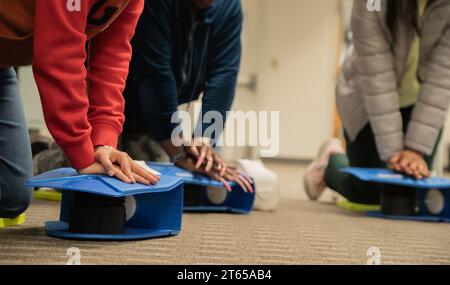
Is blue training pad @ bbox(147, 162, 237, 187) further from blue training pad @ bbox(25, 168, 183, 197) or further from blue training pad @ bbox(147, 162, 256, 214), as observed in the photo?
blue training pad @ bbox(25, 168, 183, 197)

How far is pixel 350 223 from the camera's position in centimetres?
131

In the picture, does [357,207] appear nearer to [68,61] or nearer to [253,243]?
[253,243]

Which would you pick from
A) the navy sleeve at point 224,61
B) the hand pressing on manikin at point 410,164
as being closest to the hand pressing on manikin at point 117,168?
the navy sleeve at point 224,61

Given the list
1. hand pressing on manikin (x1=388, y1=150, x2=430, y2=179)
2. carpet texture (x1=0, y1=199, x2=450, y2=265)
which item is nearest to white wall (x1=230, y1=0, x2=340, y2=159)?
hand pressing on manikin (x1=388, y1=150, x2=430, y2=179)

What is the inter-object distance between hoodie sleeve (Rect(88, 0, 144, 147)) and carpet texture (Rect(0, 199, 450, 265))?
0.62ft

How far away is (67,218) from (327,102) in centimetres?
351

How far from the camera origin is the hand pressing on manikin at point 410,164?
137cm

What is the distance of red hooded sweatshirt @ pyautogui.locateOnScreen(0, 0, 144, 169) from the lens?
788 millimetres

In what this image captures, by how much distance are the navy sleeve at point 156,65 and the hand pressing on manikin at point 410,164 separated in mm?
529

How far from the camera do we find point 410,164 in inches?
55.0

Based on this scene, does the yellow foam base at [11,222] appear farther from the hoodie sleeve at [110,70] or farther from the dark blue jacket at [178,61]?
the dark blue jacket at [178,61]

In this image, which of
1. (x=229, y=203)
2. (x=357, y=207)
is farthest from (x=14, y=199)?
(x=357, y=207)

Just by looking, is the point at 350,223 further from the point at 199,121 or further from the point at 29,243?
the point at 29,243
